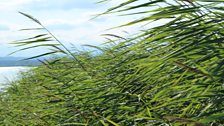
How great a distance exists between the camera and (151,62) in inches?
84.0

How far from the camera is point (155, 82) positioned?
2.50 metres

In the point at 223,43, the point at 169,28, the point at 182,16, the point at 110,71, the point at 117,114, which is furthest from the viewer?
the point at 110,71

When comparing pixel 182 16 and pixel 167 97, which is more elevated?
pixel 182 16

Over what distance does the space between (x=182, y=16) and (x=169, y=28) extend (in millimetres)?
172

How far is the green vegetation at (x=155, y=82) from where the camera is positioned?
187cm

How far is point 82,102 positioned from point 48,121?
0.49 meters

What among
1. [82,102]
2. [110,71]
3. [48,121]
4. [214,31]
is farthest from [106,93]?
[214,31]

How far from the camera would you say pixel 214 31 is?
197cm

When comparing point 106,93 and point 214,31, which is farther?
point 106,93

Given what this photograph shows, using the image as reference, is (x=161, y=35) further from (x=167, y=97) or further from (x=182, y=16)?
(x=167, y=97)

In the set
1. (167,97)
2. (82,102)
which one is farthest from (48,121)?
(167,97)

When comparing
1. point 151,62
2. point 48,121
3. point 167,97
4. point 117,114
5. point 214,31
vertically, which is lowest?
point 48,121

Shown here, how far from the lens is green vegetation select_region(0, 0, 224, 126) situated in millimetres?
1873

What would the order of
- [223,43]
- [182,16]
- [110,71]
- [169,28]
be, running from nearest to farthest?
[223,43] → [169,28] → [182,16] → [110,71]
